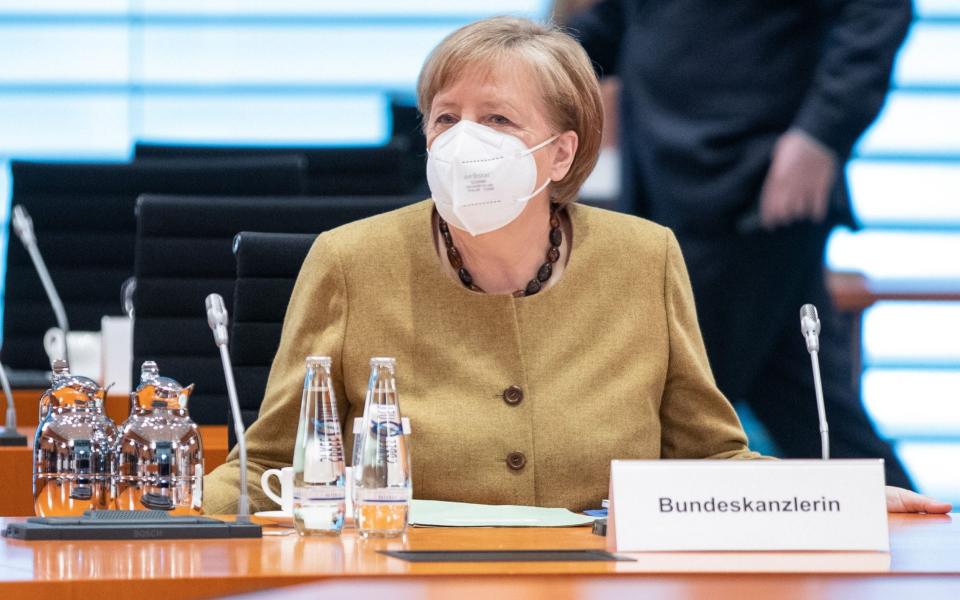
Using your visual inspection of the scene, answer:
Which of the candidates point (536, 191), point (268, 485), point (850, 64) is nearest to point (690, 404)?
point (536, 191)

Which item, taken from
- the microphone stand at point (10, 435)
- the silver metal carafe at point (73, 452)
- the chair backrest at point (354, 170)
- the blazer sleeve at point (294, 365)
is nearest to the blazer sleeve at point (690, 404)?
the blazer sleeve at point (294, 365)

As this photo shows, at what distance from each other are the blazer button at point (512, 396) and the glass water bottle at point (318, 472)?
1.76 ft

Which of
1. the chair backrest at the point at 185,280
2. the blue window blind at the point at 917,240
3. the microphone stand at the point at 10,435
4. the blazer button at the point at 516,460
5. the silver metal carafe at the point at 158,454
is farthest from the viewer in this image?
the blue window blind at the point at 917,240

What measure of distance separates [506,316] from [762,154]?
2.04 metres

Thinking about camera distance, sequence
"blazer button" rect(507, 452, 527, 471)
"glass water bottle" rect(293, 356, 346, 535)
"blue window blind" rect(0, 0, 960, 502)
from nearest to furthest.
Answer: "glass water bottle" rect(293, 356, 346, 535) < "blazer button" rect(507, 452, 527, 471) < "blue window blind" rect(0, 0, 960, 502)

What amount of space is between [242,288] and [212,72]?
4494 millimetres

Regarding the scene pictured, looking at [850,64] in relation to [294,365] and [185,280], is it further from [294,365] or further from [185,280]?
[294,365]

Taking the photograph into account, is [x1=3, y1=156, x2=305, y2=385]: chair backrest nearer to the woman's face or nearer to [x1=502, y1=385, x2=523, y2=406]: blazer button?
the woman's face

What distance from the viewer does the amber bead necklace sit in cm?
247

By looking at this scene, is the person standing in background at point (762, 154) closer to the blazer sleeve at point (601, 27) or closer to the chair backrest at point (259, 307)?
the blazer sleeve at point (601, 27)

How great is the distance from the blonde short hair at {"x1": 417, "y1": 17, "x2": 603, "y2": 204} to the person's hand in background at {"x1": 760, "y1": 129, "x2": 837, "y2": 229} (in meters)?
1.67

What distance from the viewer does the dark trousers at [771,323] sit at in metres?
4.14

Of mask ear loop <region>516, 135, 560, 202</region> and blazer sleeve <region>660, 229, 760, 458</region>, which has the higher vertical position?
mask ear loop <region>516, 135, 560, 202</region>

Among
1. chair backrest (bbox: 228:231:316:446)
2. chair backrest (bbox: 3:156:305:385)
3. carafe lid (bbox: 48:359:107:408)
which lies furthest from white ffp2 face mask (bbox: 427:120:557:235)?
chair backrest (bbox: 3:156:305:385)
